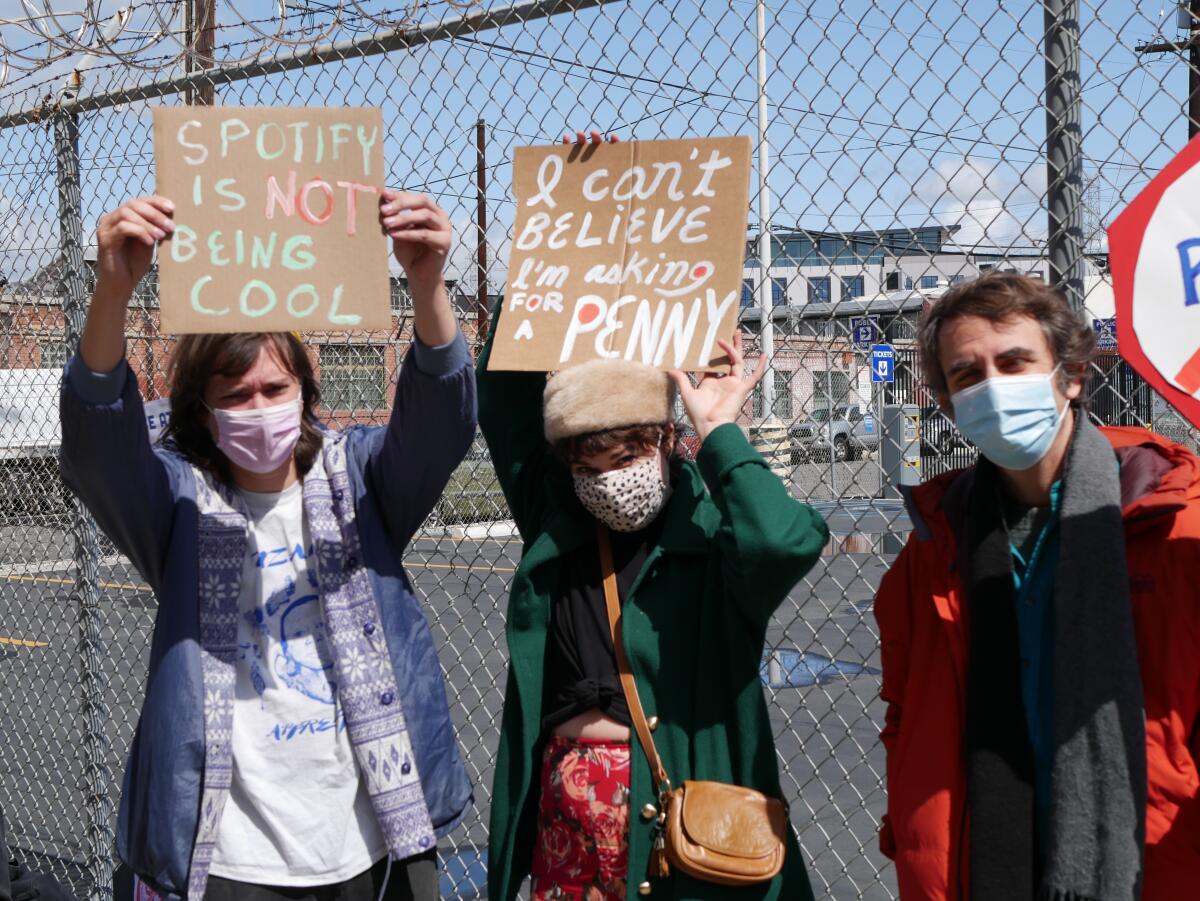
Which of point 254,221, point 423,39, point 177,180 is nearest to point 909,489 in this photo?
point 254,221

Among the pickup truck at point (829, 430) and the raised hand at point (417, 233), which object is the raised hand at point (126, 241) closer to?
the raised hand at point (417, 233)

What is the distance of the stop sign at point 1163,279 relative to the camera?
181 cm

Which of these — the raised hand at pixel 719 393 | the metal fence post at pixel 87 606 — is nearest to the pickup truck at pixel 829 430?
the raised hand at pixel 719 393

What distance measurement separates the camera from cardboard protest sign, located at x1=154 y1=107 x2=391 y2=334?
242 centimetres

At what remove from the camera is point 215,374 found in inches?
97.3

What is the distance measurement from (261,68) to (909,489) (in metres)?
2.67

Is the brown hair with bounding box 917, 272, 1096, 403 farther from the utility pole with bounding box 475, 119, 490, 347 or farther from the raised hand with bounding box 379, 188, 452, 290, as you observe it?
the utility pole with bounding box 475, 119, 490, 347

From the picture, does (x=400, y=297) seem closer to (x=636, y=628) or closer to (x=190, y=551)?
(x=190, y=551)

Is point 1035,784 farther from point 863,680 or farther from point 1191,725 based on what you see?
point 863,680

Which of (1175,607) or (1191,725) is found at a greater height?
(1175,607)

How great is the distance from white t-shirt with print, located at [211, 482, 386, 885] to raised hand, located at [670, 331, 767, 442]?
855 mm

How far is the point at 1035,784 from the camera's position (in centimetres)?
205

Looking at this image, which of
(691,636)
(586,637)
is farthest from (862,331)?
(586,637)

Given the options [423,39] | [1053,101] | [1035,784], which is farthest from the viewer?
[423,39]
